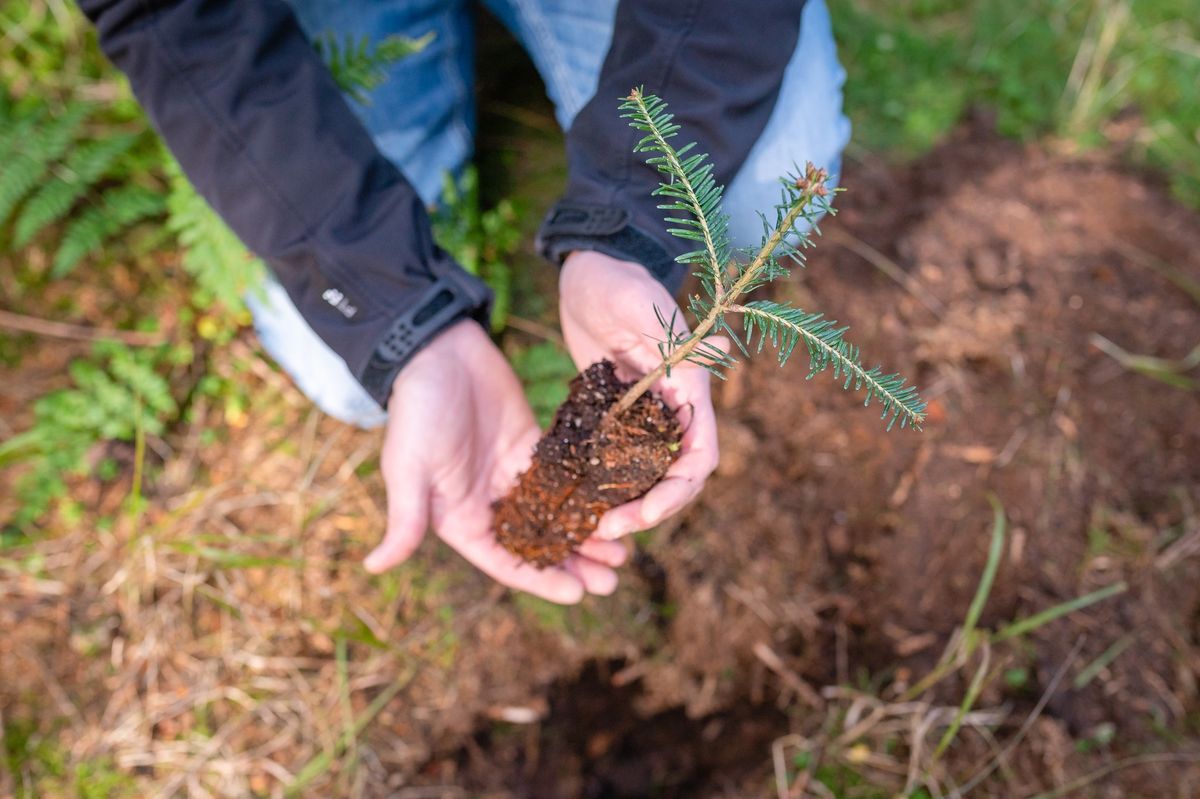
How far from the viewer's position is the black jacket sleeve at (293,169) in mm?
2164

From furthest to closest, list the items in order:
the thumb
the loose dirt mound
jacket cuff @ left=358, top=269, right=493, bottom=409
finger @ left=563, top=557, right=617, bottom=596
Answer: the loose dirt mound < finger @ left=563, top=557, right=617, bottom=596 < jacket cuff @ left=358, top=269, right=493, bottom=409 < the thumb

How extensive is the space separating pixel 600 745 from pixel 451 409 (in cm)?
130

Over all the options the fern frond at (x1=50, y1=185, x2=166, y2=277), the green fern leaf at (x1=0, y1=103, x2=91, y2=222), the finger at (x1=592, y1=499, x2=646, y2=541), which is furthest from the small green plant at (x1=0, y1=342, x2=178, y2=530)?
the finger at (x1=592, y1=499, x2=646, y2=541)

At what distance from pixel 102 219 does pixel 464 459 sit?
6.04ft

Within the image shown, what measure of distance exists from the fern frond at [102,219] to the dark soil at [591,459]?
6.40 ft

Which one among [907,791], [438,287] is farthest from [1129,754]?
[438,287]

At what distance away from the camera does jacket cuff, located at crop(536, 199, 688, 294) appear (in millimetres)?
2232

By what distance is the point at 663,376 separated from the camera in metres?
2.00

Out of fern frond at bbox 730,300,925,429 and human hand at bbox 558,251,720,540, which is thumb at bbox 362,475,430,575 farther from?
fern frond at bbox 730,300,925,429

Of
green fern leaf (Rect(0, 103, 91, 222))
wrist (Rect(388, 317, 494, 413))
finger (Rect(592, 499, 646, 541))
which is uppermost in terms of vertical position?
green fern leaf (Rect(0, 103, 91, 222))

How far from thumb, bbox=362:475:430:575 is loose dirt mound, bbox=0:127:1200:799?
0.47 m

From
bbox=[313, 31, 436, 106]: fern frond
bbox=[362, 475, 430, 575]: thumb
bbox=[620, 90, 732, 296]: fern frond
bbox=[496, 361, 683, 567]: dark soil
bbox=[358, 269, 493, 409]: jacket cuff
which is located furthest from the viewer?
bbox=[313, 31, 436, 106]: fern frond

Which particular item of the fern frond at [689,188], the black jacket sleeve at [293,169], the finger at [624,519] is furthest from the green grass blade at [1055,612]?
the black jacket sleeve at [293,169]

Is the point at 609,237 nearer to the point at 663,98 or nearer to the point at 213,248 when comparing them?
the point at 663,98
